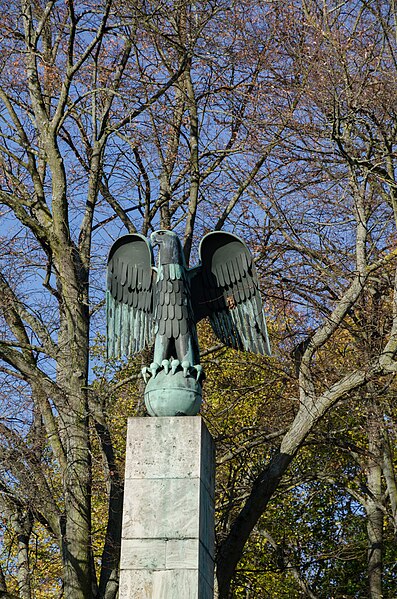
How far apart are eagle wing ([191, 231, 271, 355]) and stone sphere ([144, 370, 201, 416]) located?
109 cm

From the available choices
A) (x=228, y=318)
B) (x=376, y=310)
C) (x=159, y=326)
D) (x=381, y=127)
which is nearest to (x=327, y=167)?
(x=381, y=127)

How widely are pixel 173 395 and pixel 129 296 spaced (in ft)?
→ 4.77

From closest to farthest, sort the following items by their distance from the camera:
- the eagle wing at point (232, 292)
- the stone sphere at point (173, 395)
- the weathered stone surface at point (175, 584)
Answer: the weathered stone surface at point (175, 584) → the stone sphere at point (173, 395) → the eagle wing at point (232, 292)

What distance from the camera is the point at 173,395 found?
8.32 metres

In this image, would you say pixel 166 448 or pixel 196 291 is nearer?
pixel 166 448

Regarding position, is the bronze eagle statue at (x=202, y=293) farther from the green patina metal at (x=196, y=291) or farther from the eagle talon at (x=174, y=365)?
the eagle talon at (x=174, y=365)

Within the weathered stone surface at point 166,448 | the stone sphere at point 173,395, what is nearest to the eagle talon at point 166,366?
the stone sphere at point 173,395

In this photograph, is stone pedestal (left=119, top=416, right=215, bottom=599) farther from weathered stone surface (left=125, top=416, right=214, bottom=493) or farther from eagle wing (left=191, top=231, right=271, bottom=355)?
eagle wing (left=191, top=231, right=271, bottom=355)

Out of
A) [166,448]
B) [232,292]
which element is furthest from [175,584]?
[232,292]

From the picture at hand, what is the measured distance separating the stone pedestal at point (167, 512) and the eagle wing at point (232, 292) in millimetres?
1356

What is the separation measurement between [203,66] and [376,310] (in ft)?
13.2

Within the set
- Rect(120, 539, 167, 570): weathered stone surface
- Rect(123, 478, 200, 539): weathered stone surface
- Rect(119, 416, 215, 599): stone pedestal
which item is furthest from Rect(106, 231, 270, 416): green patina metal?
Rect(120, 539, 167, 570): weathered stone surface

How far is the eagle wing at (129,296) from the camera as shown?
9.30 m

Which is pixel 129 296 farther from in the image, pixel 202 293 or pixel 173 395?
pixel 173 395
